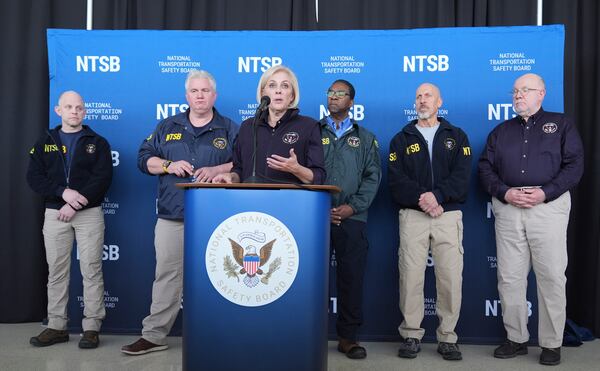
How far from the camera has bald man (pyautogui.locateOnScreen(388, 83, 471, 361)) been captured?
3.34 m

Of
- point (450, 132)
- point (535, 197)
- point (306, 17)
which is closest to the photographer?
point (535, 197)

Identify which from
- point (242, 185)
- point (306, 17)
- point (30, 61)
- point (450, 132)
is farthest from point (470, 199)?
point (30, 61)

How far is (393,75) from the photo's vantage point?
3.84 metres

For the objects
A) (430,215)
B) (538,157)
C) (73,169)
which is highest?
(538,157)

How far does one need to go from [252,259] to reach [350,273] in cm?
146

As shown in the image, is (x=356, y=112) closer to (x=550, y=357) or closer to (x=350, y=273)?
(x=350, y=273)

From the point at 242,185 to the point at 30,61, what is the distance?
3076 mm

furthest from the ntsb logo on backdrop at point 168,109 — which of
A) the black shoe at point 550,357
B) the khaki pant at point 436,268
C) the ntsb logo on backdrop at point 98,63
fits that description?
the black shoe at point 550,357

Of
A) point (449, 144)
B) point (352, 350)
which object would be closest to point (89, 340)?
point (352, 350)

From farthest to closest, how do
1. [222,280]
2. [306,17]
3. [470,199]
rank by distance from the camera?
[306,17] < [470,199] < [222,280]

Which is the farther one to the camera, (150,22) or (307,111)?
(150,22)

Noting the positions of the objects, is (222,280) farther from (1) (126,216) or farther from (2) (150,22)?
(2) (150,22)

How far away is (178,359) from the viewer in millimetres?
3166

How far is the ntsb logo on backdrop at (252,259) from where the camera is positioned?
6.48 ft
